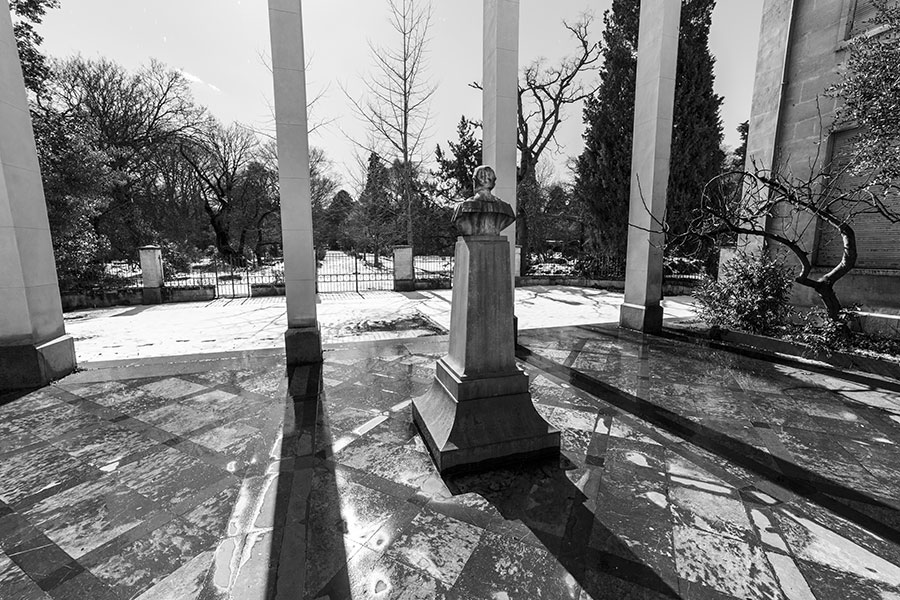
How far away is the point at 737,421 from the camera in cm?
362

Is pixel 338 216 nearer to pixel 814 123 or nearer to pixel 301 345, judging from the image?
pixel 301 345

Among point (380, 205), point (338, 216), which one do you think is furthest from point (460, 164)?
point (338, 216)

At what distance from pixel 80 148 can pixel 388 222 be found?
14349mm

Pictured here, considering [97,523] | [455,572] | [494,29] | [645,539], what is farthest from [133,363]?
[494,29]

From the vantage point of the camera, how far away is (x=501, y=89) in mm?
5848

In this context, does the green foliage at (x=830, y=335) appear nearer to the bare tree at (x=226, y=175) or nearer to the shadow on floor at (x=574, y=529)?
the shadow on floor at (x=574, y=529)

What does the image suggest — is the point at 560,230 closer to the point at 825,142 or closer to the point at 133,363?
the point at 825,142

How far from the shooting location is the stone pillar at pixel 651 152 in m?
6.23

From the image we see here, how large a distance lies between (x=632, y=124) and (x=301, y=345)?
16.3 metres

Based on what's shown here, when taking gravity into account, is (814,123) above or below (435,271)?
above

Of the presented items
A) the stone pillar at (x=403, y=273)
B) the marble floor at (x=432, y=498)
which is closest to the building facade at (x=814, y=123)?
the marble floor at (x=432, y=498)

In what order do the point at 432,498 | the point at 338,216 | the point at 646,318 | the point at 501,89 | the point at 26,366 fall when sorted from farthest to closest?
the point at 338,216 → the point at 646,318 → the point at 501,89 → the point at 26,366 → the point at 432,498

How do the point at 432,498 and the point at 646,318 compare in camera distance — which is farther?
the point at 646,318

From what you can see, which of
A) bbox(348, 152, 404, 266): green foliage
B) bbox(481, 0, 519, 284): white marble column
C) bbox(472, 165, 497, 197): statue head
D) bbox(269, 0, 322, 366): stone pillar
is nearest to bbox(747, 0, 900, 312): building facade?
bbox(481, 0, 519, 284): white marble column
